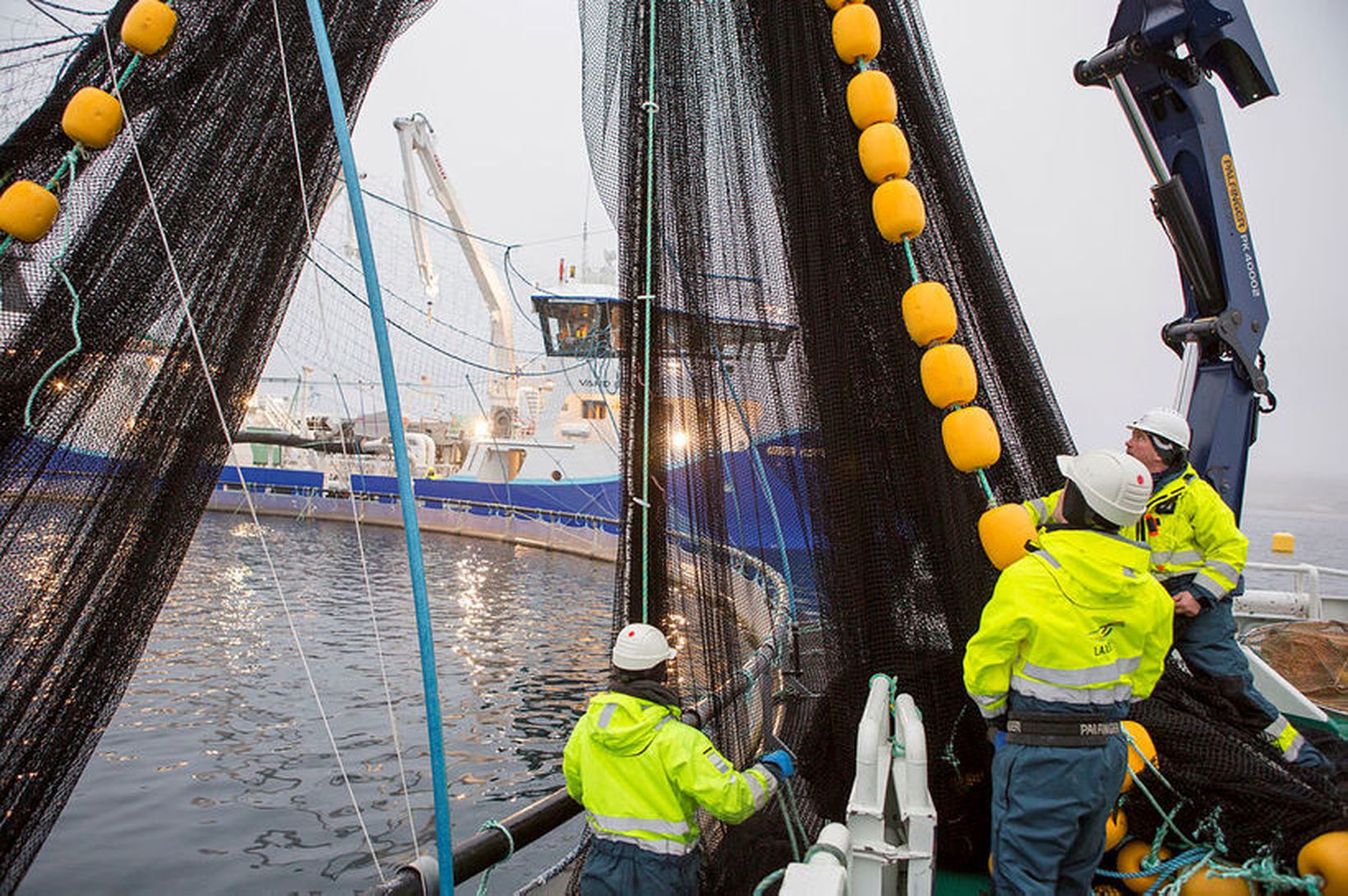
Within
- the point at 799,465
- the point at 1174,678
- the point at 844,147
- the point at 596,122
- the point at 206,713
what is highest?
the point at 596,122

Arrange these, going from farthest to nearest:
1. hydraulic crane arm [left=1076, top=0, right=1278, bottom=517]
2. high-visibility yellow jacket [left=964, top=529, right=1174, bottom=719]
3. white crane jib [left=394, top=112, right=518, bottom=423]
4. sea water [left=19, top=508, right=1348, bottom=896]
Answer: white crane jib [left=394, top=112, right=518, bottom=423] < sea water [left=19, top=508, right=1348, bottom=896] < hydraulic crane arm [left=1076, top=0, right=1278, bottom=517] < high-visibility yellow jacket [left=964, top=529, right=1174, bottom=719]

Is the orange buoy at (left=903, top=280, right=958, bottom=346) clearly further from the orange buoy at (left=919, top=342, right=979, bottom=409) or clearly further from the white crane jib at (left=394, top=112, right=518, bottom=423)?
the white crane jib at (left=394, top=112, right=518, bottom=423)

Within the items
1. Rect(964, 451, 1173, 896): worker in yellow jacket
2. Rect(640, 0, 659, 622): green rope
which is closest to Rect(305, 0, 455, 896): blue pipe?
Rect(640, 0, 659, 622): green rope

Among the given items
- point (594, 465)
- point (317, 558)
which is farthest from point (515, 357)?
point (317, 558)

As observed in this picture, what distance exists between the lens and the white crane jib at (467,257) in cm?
1812

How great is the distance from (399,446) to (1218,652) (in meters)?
3.01

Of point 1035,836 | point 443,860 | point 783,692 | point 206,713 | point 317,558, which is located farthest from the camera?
point 317,558

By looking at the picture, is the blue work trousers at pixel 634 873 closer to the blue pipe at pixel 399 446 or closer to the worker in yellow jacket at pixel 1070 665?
the blue pipe at pixel 399 446

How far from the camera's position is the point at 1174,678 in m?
2.76

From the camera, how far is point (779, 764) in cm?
217

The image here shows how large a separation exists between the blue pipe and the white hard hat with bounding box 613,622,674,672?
0.49 meters

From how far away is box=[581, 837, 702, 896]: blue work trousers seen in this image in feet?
6.31

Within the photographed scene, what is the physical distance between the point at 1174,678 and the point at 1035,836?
1.34 metres

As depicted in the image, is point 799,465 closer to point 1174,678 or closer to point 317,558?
→ point 1174,678
